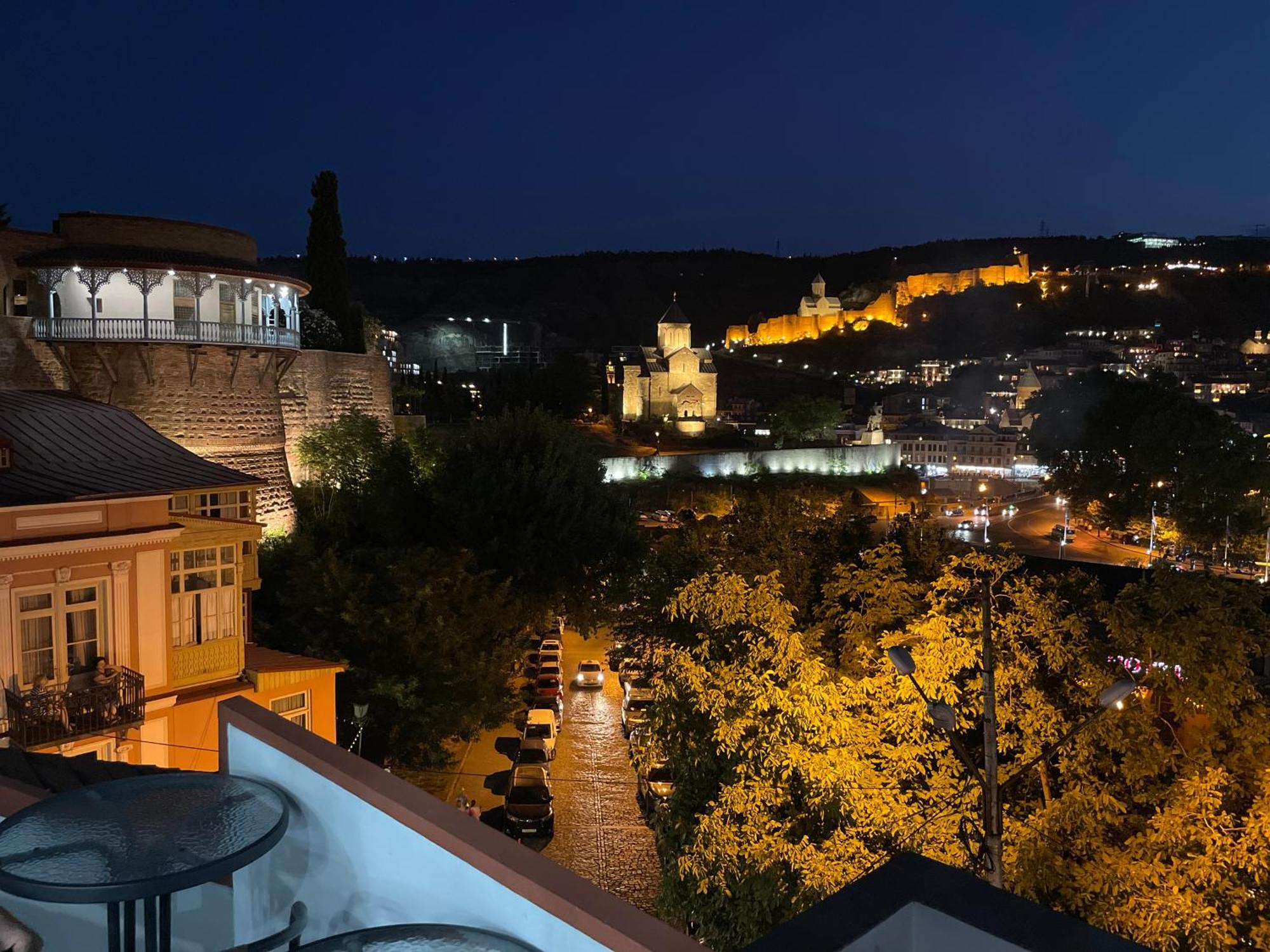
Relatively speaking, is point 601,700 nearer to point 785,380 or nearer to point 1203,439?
point 1203,439

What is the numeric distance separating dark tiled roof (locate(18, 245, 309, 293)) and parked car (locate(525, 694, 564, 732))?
12020 mm

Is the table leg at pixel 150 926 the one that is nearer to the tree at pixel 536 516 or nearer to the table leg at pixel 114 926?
the table leg at pixel 114 926

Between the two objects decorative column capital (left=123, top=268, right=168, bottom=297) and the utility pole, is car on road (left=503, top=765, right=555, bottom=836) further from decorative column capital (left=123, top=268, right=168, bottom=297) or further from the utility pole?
decorative column capital (left=123, top=268, right=168, bottom=297)

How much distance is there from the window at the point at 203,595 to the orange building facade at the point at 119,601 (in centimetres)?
2

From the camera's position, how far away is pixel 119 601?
10.4 meters

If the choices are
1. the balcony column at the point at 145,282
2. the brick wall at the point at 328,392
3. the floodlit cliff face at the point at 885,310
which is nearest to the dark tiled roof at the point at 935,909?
the balcony column at the point at 145,282

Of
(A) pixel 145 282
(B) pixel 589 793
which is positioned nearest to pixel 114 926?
(B) pixel 589 793

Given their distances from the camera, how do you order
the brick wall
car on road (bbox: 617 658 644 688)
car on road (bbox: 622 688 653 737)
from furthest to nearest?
the brick wall, car on road (bbox: 617 658 644 688), car on road (bbox: 622 688 653 737)

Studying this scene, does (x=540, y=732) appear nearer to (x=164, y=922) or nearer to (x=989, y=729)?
(x=989, y=729)

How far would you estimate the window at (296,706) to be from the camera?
1237 centimetres

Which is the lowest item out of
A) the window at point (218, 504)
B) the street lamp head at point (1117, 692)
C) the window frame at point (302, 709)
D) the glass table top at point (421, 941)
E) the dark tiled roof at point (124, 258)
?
the window frame at point (302, 709)

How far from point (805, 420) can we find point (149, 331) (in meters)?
59.4

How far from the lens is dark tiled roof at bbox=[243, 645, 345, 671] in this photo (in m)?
12.3

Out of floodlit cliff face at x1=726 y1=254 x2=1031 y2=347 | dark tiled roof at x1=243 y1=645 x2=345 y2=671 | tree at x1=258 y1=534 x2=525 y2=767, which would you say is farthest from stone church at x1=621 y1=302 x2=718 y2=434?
dark tiled roof at x1=243 y1=645 x2=345 y2=671
